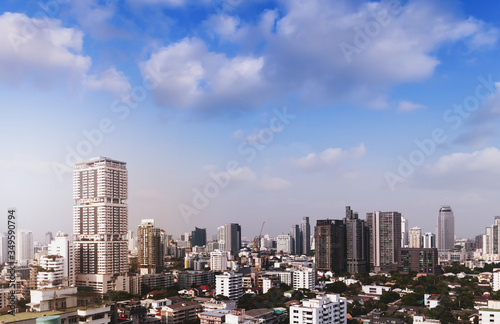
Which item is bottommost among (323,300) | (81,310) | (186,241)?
(186,241)

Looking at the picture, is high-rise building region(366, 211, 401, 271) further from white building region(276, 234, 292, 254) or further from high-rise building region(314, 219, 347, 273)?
white building region(276, 234, 292, 254)

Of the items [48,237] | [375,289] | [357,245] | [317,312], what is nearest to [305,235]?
[357,245]

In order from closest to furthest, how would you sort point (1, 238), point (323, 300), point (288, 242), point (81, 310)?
point (81, 310) < point (323, 300) < point (1, 238) < point (288, 242)

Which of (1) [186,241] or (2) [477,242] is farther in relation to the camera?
(1) [186,241]

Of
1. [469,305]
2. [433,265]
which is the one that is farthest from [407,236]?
[469,305]

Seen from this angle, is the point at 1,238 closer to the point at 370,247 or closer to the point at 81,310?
the point at 81,310

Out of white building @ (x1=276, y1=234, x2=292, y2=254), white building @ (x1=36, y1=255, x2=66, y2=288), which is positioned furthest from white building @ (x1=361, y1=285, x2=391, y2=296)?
white building @ (x1=276, y1=234, x2=292, y2=254)

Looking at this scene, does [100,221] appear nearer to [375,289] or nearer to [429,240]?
[375,289]
